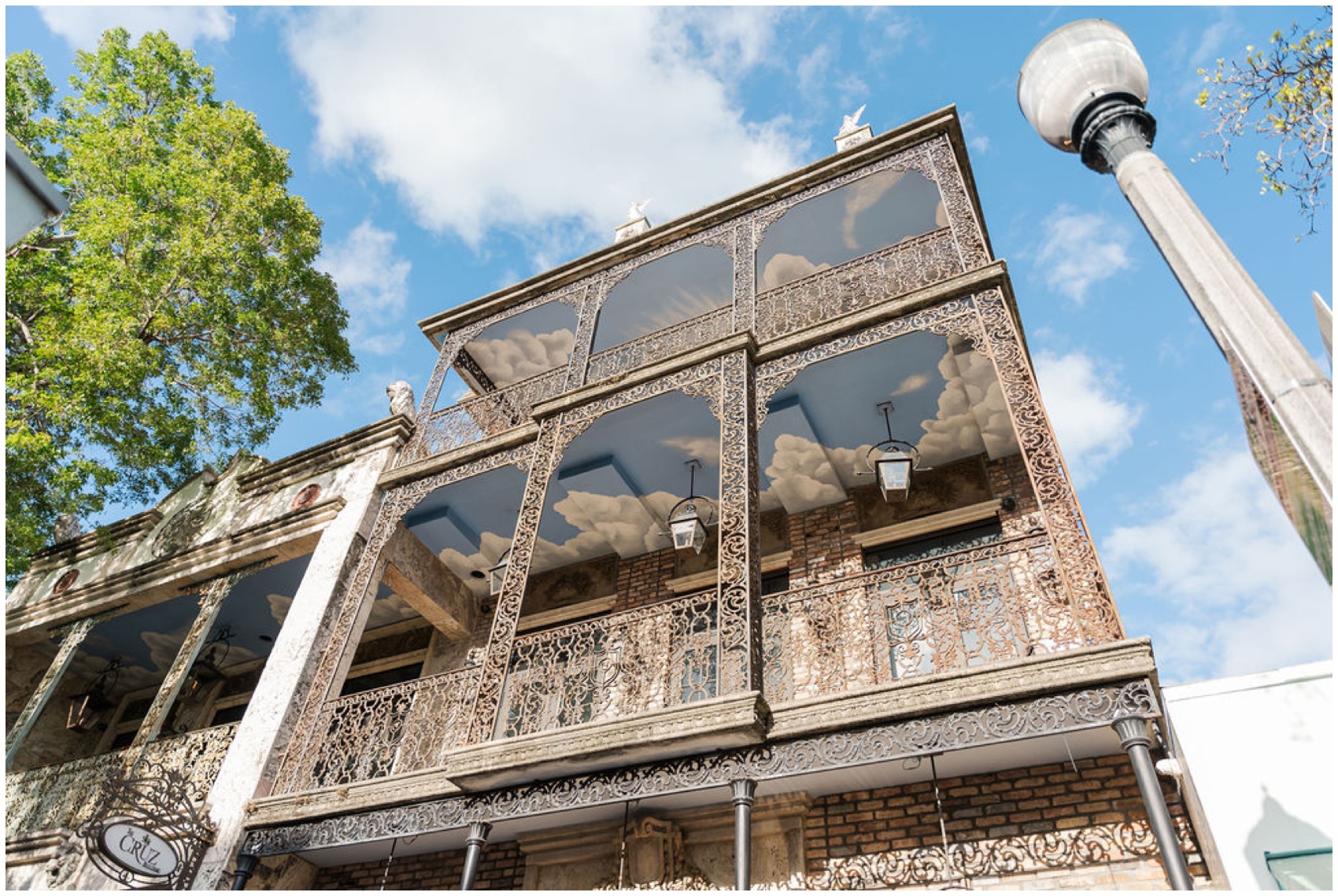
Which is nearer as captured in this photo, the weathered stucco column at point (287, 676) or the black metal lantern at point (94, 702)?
the weathered stucco column at point (287, 676)

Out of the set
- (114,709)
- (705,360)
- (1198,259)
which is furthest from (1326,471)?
(114,709)

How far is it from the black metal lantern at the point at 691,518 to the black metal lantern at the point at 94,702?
9677mm

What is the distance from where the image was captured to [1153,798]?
4555 mm

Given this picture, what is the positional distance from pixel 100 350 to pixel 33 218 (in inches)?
348

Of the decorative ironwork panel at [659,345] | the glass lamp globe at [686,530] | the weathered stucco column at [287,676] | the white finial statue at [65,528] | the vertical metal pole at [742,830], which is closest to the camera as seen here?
the vertical metal pole at [742,830]

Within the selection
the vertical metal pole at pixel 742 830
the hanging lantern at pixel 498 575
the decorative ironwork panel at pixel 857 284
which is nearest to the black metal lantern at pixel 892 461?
the decorative ironwork panel at pixel 857 284

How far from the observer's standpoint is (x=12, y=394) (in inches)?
381

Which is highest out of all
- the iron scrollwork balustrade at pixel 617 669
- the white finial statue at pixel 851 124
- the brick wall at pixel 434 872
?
the white finial statue at pixel 851 124

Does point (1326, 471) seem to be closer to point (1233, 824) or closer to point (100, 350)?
point (1233, 824)

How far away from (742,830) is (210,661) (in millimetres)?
9042

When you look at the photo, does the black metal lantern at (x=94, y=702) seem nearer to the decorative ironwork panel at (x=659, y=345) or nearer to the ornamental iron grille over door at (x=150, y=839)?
the ornamental iron grille over door at (x=150, y=839)

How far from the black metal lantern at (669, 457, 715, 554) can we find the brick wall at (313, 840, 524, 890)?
3402 mm

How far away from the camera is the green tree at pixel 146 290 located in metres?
10.1

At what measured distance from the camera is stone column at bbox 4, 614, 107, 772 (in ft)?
33.1
